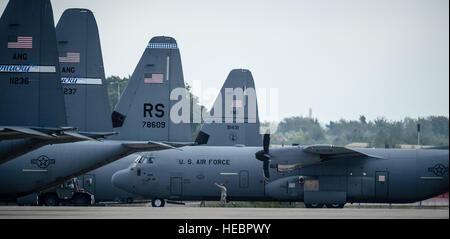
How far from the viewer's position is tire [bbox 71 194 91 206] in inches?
1478

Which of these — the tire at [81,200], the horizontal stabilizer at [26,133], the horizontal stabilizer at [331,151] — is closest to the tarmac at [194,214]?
the horizontal stabilizer at [26,133]

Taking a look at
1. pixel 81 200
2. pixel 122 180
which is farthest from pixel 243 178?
pixel 81 200

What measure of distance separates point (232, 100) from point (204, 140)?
99.5 inches

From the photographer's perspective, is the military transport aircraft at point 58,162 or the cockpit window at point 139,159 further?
the cockpit window at point 139,159

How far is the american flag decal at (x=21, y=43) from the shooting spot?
21.6 m

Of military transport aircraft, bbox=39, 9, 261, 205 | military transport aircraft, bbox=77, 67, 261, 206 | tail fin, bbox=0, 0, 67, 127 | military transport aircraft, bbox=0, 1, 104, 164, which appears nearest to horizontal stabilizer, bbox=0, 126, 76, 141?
military transport aircraft, bbox=0, 1, 104, 164

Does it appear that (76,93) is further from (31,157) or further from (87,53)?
(31,157)

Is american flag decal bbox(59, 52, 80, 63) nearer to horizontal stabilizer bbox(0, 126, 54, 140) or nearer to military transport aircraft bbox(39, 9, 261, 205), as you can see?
military transport aircraft bbox(39, 9, 261, 205)

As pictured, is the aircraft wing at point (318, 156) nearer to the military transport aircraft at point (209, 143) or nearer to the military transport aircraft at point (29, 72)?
the military transport aircraft at point (209, 143)

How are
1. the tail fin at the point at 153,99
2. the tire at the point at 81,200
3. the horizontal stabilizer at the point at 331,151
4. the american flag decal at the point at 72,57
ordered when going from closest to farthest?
the american flag decal at the point at 72,57 → the tail fin at the point at 153,99 → the horizontal stabilizer at the point at 331,151 → the tire at the point at 81,200

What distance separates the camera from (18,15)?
71.1 ft

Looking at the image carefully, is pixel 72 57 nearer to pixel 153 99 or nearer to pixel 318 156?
pixel 153 99

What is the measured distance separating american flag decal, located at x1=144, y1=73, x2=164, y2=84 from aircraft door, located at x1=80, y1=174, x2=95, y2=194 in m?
11.2

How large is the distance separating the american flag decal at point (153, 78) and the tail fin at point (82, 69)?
7.75 ft
